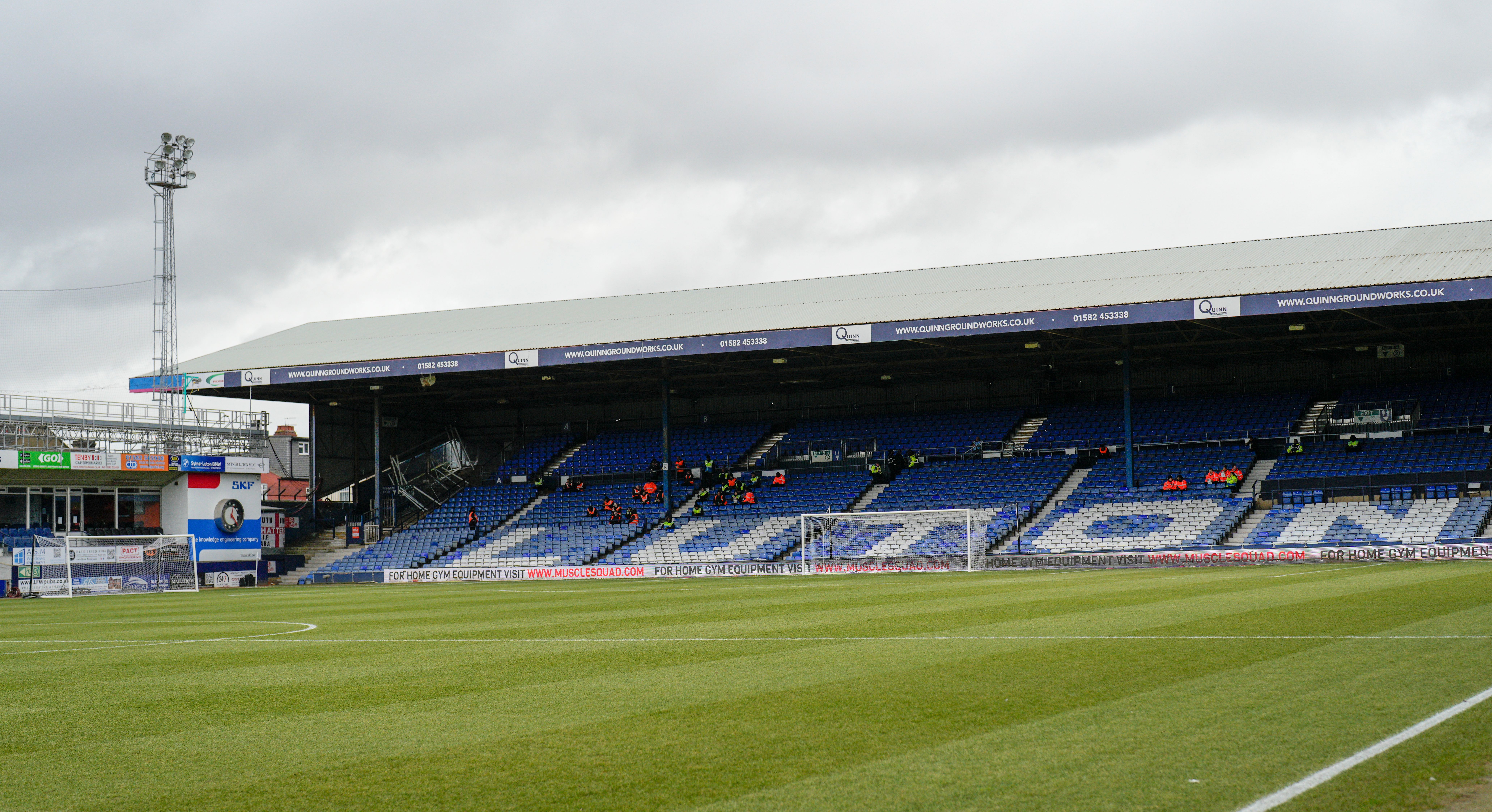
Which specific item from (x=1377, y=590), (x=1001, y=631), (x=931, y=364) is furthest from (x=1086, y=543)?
(x=1001, y=631)

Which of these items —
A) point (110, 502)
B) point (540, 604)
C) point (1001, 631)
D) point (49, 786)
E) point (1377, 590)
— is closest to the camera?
point (49, 786)

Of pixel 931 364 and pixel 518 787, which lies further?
pixel 931 364

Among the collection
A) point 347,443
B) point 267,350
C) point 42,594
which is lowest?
point 42,594

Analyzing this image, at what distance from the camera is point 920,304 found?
46.3 meters

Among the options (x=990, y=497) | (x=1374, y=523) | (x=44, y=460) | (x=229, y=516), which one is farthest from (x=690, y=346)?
(x=44, y=460)

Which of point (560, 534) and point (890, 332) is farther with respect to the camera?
point (560, 534)

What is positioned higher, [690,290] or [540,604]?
[690,290]

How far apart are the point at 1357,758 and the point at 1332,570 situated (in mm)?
24705

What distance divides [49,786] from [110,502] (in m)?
50.3

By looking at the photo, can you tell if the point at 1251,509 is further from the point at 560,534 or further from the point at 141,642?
the point at 141,642

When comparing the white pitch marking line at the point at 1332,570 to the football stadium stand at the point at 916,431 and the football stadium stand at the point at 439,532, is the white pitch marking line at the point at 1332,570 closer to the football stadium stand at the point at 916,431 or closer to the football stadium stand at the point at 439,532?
the football stadium stand at the point at 916,431

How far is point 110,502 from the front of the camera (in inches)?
2062

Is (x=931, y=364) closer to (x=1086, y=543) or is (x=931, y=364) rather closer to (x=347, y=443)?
(x=1086, y=543)

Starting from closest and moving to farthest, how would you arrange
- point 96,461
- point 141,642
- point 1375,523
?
point 141,642 < point 1375,523 < point 96,461
